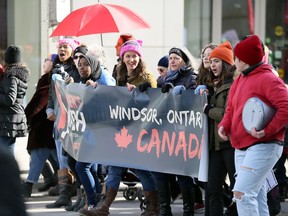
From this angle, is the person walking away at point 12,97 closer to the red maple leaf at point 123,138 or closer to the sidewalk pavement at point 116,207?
the sidewalk pavement at point 116,207

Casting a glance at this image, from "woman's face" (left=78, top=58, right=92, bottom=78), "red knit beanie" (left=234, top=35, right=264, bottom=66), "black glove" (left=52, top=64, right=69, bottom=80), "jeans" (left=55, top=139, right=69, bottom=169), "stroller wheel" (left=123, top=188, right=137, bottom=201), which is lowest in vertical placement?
"stroller wheel" (left=123, top=188, right=137, bottom=201)

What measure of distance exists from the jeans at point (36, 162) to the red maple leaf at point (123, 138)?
6.52 ft

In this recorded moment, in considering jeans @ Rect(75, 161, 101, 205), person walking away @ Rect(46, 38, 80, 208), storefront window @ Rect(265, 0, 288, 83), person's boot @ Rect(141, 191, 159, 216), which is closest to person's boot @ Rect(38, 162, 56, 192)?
person walking away @ Rect(46, 38, 80, 208)

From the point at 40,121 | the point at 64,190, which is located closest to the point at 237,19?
the point at 40,121

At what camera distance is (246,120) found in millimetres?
5195

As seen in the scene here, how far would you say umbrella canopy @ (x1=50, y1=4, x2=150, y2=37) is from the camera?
9219 millimetres

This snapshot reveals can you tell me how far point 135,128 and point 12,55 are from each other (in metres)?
2.54

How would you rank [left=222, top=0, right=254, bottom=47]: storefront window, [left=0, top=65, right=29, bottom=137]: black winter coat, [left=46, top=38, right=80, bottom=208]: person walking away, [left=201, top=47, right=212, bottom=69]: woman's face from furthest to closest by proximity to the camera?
[left=222, top=0, right=254, bottom=47]: storefront window → [left=0, top=65, right=29, bottom=137]: black winter coat → [left=46, top=38, right=80, bottom=208]: person walking away → [left=201, top=47, right=212, bottom=69]: woman's face

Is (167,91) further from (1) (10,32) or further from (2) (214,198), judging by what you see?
(1) (10,32)

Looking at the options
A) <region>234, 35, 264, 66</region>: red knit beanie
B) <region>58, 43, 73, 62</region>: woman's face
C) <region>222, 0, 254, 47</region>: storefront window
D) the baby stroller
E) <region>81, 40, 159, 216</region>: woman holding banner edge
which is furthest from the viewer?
<region>222, 0, 254, 47</region>: storefront window

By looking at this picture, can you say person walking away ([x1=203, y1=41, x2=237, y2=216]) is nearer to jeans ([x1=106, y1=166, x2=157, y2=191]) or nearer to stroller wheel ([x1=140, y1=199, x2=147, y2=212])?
jeans ([x1=106, y1=166, x2=157, y2=191])

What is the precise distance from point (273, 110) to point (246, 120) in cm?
21

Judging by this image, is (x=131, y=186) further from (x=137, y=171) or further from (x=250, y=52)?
(x=250, y=52)

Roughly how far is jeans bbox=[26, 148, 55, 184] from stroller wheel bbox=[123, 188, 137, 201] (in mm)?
1051
